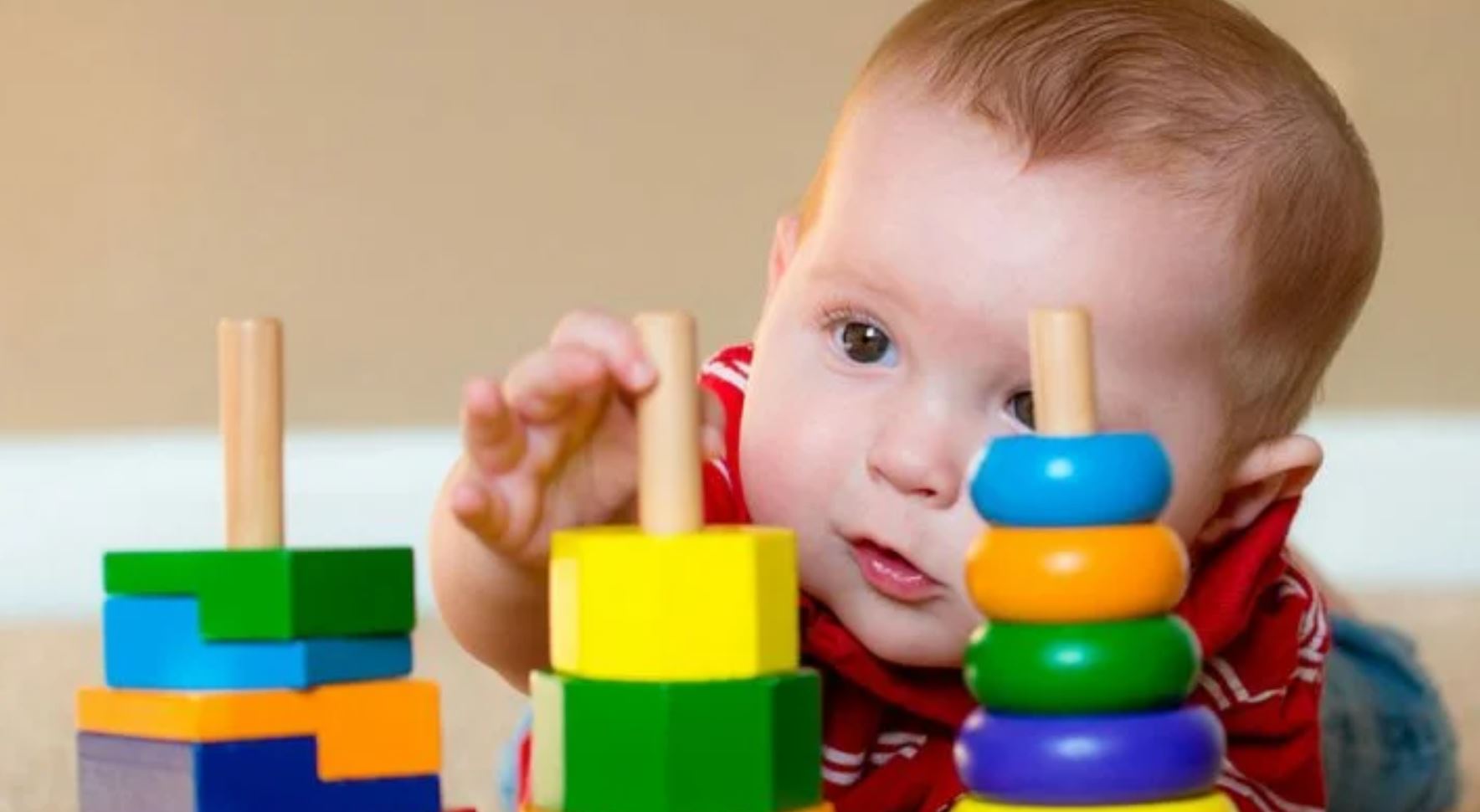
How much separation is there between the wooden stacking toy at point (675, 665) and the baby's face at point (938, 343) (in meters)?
0.25

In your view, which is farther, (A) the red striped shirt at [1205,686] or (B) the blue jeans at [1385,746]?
(B) the blue jeans at [1385,746]

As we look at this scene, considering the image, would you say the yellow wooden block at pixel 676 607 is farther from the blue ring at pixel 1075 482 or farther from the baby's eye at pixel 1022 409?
the baby's eye at pixel 1022 409

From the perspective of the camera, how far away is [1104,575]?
66cm

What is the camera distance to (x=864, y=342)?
1020 mm

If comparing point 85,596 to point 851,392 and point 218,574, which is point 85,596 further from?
point 218,574

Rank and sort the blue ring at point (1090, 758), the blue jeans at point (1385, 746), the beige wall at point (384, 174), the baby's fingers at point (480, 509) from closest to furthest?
the blue ring at point (1090, 758), the baby's fingers at point (480, 509), the blue jeans at point (1385, 746), the beige wall at point (384, 174)

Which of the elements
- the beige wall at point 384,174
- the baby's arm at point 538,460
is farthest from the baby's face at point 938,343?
the beige wall at point 384,174

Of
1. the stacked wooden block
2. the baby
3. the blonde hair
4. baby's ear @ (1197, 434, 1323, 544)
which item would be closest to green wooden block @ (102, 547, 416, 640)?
the stacked wooden block

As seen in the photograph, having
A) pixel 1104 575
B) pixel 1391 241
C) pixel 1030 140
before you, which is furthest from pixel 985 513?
pixel 1391 241

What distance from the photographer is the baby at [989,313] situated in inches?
38.8

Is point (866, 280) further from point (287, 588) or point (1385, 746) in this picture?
point (1385, 746)

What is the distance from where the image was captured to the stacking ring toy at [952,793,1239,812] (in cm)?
67

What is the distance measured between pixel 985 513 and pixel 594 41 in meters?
1.70

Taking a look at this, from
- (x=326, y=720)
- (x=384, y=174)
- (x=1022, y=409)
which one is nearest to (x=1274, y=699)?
(x=1022, y=409)
